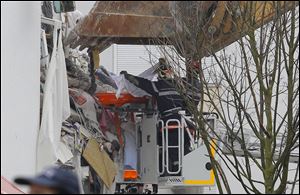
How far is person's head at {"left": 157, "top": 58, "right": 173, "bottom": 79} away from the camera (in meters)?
7.09

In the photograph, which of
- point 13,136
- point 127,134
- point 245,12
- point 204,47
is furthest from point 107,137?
point 13,136

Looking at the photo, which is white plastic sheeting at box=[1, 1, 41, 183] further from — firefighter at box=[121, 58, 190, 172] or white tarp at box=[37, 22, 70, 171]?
firefighter at box=[121, 58, 190, 172]

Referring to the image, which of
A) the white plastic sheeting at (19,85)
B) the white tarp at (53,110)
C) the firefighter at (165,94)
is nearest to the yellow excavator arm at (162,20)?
the firefighter at (165,94)

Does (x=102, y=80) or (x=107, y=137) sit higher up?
(x=102, y=80)

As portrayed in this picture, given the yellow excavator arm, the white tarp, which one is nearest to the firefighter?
the yellow excavator arm

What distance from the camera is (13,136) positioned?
486 cm

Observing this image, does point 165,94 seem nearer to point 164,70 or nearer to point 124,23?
point 164,70

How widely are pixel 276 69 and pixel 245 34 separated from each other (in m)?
0.45

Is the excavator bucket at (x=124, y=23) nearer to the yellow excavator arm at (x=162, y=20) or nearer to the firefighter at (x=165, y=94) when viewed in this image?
the yellow excavator arm at (x=162, y=20)

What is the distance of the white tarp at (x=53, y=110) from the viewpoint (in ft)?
17.5

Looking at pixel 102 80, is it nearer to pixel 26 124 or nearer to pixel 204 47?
pixel 204 47

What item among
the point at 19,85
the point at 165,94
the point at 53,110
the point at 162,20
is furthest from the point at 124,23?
the point at 19,85

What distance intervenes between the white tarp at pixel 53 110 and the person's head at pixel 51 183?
11.7 ft

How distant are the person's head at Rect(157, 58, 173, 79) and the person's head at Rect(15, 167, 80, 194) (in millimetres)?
5364
